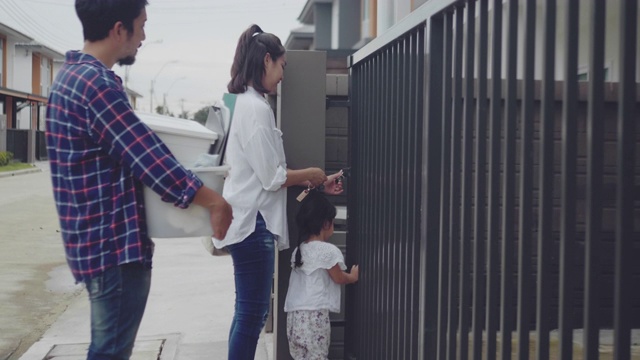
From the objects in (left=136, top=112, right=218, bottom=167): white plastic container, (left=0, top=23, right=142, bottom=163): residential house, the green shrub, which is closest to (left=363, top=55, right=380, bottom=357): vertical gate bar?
(left=136, top=112, right=218, bottom=167): white plastic container

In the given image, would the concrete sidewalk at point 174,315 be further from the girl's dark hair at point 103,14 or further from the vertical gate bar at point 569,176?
the vertical gate bar at point 569,176

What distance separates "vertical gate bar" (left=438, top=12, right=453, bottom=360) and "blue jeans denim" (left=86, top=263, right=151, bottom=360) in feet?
3.11

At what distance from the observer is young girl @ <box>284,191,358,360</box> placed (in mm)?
4270

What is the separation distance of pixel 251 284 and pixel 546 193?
225 cm

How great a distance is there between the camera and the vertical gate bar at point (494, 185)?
2143 millimetres

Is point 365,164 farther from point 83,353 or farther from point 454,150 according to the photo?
point 83,353

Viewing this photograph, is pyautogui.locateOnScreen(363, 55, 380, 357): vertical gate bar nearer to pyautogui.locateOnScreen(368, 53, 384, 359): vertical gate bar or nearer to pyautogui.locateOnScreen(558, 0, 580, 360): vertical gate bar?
pyautogui.locateOnScreen(368, 53, 384, 359): vertical gate bar

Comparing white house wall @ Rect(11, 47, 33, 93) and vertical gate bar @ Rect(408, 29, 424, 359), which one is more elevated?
white house wall @ Rect(11, 47, 33, 93)

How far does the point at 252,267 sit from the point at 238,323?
31 cm

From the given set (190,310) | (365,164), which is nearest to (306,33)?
(190,310)

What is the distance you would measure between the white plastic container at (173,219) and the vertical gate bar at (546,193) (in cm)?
119

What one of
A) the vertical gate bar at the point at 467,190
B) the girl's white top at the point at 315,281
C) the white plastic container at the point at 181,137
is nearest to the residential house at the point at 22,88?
the girl's white top at the point at 315,281

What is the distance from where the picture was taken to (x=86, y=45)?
2654mm

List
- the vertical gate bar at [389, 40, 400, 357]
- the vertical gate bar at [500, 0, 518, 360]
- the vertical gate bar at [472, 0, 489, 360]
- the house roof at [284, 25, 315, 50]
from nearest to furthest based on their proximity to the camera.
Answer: the vertical gate bar at [500, 0, 518, 360] → the vertical gate bar at [472, 0, 489, 360] → the vertical gate bar at [389, 40, 400, 357] → the house roof at [284, 25, 315, 50]
